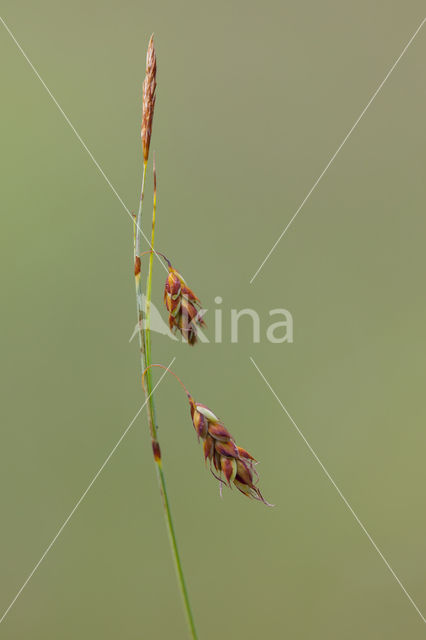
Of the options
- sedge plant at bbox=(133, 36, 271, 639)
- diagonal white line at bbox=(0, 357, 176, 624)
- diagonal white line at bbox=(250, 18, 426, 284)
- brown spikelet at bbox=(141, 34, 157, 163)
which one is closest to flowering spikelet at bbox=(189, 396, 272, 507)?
sedge plant at bbox=(133, 36, 271, 639)

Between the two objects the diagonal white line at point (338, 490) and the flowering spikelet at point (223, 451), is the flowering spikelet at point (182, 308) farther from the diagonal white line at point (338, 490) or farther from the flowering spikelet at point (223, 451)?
the diagonal white line at point (338, 490)

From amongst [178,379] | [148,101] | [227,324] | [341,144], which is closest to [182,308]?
[178,379]

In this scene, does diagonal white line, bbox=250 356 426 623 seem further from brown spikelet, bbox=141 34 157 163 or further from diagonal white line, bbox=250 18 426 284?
brown spikelet, bbox=141 34 157 163

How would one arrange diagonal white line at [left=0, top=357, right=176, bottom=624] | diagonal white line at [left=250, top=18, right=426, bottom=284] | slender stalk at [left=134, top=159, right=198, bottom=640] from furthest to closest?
diagonal white line at [left=250, top=18, right=426, bottom=284]
diagonal white line at [left=0, top=357, right=176, bottom=624]
slender stalk at [left=134, top=159, right=198, bottom=640]

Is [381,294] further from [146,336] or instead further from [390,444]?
[146,336]

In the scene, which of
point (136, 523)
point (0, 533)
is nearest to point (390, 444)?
point (136, 523)

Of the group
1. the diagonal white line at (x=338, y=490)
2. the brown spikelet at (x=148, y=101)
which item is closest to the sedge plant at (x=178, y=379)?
the brown spikelet at (x=148, y=101)
